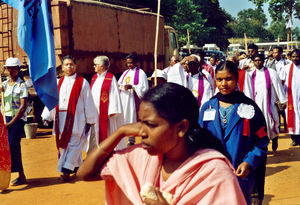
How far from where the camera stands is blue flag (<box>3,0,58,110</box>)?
420 centimetres

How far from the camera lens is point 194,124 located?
200cm

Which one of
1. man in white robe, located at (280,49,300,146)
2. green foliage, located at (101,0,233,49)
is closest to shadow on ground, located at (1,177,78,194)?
man in white robe, located at (280,49,300,146)

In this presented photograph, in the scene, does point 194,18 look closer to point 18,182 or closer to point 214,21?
point 214,21

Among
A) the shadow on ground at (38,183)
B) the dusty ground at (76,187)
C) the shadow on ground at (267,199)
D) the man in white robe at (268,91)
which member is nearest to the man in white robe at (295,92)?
the dusty ground at (76,187)

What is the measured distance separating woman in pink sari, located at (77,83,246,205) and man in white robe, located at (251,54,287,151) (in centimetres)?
592

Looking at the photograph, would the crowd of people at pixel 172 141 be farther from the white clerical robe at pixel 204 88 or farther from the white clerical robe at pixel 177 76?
the white clerical robe at pixel 177 76

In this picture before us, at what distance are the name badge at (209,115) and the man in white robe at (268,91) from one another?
15.4ft

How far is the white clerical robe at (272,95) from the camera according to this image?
768 centimetres

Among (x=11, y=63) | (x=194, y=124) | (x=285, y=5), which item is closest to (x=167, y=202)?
(x=194, y=124)

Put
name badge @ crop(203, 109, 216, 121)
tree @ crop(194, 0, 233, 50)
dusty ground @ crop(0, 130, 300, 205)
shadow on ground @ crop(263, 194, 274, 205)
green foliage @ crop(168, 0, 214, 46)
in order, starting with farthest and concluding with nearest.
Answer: tree @ crop(194, 0, 233, 50), green foliage @ crop(168, 0, 214, 46), dusty ground @ crop(0, 130, 300, 205), shadow on ground @ crop(263, 194, 274, 205), name badge @ crop(203, 109, 216, 121)

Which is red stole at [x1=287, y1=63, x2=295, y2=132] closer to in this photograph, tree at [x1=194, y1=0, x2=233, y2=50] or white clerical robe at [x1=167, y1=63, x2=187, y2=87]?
white clerical robe at [x1=167, y1=63, x2=187, y2=87]

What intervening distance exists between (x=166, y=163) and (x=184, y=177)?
0.59 ft

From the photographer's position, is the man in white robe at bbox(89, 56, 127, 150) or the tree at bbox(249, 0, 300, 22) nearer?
the man in white robe at bbox(89, 56, 127, 150)

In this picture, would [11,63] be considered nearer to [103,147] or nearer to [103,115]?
[103,115]
